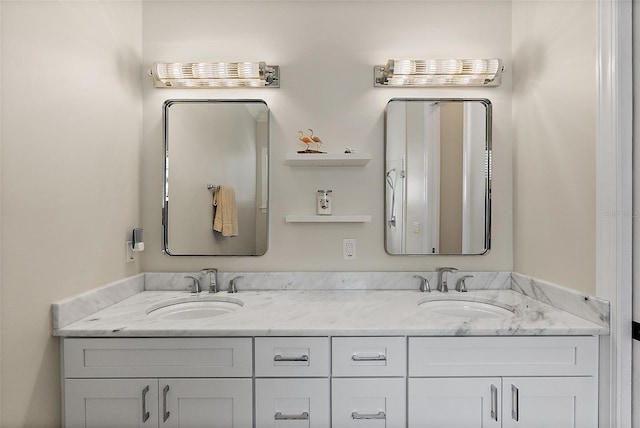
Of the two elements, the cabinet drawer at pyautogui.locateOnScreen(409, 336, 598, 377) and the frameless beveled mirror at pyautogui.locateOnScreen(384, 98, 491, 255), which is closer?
the cabinet drawer at pyautogui.locateOnScreen(409, 336, 598, 377)

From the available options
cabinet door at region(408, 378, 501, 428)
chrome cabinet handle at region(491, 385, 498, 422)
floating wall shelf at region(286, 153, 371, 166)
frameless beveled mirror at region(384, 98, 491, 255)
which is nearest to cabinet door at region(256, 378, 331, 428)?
cabinet door at region(408, 378, 501, 428)

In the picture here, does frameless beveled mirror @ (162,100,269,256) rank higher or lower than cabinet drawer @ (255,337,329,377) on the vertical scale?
higher

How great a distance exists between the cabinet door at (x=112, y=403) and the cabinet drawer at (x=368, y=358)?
0.68 m

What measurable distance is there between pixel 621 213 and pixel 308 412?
1.33 metres

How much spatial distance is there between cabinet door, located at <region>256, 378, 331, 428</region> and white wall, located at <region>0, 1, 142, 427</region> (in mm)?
763

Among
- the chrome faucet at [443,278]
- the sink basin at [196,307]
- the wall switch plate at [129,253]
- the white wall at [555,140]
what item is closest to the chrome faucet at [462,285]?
the chrome faucet at [443,278]

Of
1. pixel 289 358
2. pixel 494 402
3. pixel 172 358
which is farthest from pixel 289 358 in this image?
pixel 494 402

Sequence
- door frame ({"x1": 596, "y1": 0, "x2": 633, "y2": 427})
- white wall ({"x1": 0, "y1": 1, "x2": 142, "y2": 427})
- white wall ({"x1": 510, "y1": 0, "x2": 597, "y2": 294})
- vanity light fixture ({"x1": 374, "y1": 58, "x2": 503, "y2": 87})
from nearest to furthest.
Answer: white wall ({"x1": 0, "y1": 1, "x2": 142, "y2": 427})
door frame ({"x1": 596, "y1": 0, "x2": 633, "y2": 427})
white wall ({"x1": 510, "y1": 0, "x2": 597, "y2": 294})
vanity light fixture ({"x1": 374, "y1": 58, "x2": 503, "y2": 87})

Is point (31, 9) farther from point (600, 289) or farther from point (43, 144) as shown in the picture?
point (600, 289)

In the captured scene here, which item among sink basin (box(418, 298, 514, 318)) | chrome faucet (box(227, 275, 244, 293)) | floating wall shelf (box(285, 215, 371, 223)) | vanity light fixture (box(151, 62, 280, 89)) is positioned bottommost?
sink basin (box(418, 298, 514, 318))

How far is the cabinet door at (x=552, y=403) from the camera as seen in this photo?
1318 mm

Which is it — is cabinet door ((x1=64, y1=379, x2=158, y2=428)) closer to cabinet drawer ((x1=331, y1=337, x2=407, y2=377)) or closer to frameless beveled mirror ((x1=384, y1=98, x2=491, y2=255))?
cabinet drawer ((x1=331, y1=337, x2=407, y2=377))

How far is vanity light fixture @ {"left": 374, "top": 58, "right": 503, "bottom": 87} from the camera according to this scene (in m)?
1.81

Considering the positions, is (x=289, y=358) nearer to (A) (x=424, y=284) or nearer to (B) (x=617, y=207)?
(A) (x=424, y=284)
